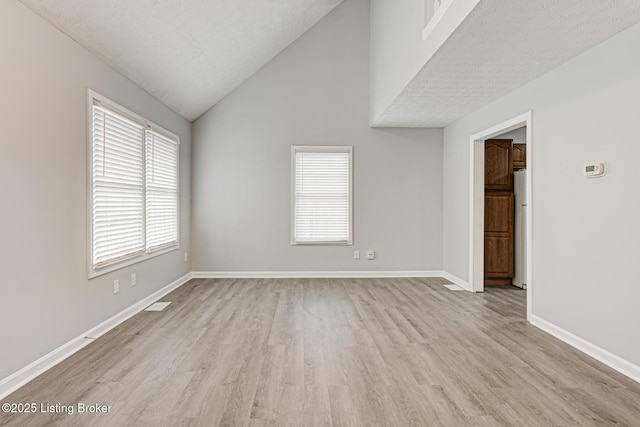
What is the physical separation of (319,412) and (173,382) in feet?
3.39

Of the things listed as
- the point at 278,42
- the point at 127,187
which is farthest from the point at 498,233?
the point at 127,187

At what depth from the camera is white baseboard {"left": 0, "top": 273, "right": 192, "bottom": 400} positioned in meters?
2.39

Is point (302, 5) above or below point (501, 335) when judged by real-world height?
above

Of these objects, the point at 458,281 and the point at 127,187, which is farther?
the point at 458,281

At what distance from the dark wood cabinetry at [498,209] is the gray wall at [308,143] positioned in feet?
3.21

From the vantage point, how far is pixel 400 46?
4.23 metres

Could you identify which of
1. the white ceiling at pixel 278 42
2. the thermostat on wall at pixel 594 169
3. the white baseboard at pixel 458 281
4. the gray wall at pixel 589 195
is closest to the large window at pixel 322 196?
the white ceiling at pixel 278 42

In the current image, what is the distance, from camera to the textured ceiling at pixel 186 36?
120 inches

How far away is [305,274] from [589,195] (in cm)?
411

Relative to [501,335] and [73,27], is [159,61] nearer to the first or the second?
[73,27]

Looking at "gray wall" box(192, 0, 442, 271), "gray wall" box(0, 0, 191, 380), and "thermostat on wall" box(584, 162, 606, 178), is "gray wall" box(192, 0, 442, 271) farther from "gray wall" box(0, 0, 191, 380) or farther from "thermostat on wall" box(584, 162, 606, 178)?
"thermostat on wall" box(584, 162, 606, 178)

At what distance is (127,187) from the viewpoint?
13.2 feet

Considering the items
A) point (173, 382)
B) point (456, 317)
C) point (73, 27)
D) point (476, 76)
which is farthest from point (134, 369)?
point (476, 76)

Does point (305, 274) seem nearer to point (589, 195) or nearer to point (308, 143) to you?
point (308, 143)
